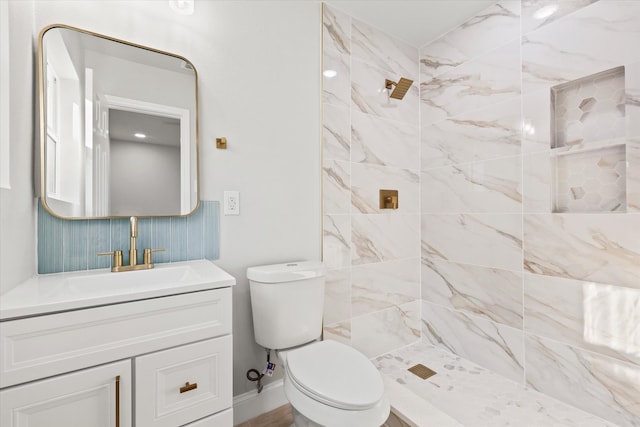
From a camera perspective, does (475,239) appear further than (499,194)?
Yes

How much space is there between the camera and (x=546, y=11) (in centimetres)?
160

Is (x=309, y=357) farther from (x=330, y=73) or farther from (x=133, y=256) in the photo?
(x=330, y=73)

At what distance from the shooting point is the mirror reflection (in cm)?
116

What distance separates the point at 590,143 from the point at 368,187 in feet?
3.81

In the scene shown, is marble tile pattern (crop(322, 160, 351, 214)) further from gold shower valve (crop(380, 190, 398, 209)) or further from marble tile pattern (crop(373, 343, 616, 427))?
marble tile pattern (crop(373, 343, 616, 427))

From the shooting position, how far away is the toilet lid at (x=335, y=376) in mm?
1043

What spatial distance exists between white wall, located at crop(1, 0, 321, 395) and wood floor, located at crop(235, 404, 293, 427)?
17 cm

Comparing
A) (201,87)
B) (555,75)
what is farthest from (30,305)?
(555,75)

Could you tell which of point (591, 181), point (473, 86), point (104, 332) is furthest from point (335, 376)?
point (473, 86)

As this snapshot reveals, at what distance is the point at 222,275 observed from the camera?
3.64 feet

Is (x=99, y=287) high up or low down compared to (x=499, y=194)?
down

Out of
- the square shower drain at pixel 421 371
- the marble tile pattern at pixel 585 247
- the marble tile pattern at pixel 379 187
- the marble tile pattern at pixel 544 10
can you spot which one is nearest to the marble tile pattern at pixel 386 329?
the square shower drain at pixel 421 371

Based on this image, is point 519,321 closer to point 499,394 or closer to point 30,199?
point 499,394

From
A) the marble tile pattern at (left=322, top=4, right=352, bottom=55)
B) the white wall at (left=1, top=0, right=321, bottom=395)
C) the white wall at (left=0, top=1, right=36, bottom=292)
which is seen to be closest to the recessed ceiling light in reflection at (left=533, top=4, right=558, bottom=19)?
the marble tile pattern at (left=322, top=4, right=352, bottom=55)
